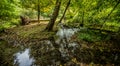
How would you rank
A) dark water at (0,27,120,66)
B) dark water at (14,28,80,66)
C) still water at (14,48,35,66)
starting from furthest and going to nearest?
still water at (14,48,35,66) → dark water at (14,28,80,66) → dark water at (0,27,120,66)

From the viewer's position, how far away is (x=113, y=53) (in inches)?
386

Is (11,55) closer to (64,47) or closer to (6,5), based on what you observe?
(64,47)

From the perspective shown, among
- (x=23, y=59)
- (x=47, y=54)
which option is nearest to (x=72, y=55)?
(x=47, y=54)

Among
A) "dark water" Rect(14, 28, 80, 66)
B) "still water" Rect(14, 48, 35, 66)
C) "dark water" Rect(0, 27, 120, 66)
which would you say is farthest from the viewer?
"still water" Rect(14, 48, 35, 66)

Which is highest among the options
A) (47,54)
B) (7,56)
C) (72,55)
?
(72,55)

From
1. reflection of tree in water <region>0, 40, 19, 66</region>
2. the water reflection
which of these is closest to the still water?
the water reflection

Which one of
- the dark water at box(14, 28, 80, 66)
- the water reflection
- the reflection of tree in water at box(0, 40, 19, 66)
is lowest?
the reflection of tree in water at box(0, 40, 19, 66)

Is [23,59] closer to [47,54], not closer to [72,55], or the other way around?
[47,54]

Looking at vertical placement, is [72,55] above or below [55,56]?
above

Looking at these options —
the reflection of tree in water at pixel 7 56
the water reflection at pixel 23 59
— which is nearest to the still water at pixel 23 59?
the water reflection at pixel 23 59

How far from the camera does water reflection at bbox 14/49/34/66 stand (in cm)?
882

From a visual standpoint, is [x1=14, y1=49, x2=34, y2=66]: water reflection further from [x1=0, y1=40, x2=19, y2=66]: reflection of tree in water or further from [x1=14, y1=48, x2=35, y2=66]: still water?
[x1=0, y1=40, x2=19, y2=66]: reflection of tree in water

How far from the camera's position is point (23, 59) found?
9.44 metres

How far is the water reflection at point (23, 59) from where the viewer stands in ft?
28.9
